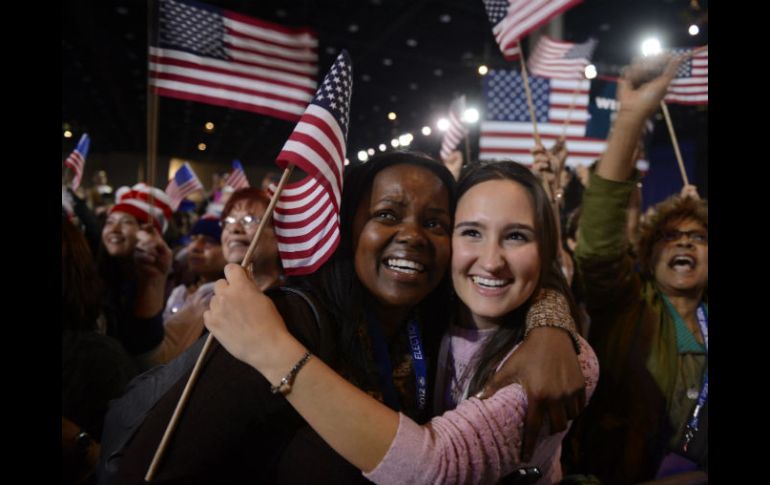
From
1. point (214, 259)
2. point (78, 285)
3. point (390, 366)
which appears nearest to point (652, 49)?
point (390, 366)

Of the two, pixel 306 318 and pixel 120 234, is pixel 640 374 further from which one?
pixel 120 234

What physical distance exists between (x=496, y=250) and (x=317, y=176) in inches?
22.8

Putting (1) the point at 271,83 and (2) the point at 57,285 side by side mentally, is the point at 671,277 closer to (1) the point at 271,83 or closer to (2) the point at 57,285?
(1) the point at 271,83

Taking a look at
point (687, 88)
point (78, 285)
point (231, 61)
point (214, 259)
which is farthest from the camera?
point (687, 88)

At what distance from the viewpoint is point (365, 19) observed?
8.91m

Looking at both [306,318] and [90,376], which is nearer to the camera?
[306,318]

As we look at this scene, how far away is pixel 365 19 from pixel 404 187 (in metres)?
8.13

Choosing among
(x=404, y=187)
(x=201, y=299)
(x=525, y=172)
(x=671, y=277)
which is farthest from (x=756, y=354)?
(x=201, y=299)

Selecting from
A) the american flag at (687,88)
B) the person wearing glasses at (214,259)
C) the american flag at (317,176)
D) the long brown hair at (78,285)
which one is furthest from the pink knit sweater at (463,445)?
the american flag at (687,88)

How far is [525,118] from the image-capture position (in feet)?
14.6

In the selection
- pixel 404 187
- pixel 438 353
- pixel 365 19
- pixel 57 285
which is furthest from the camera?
pixel 365 19

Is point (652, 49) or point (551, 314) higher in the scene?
point (652, 49)

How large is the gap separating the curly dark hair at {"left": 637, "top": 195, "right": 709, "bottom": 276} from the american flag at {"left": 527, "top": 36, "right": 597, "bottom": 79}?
51.9 inches

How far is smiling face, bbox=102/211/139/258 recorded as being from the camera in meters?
3.67
